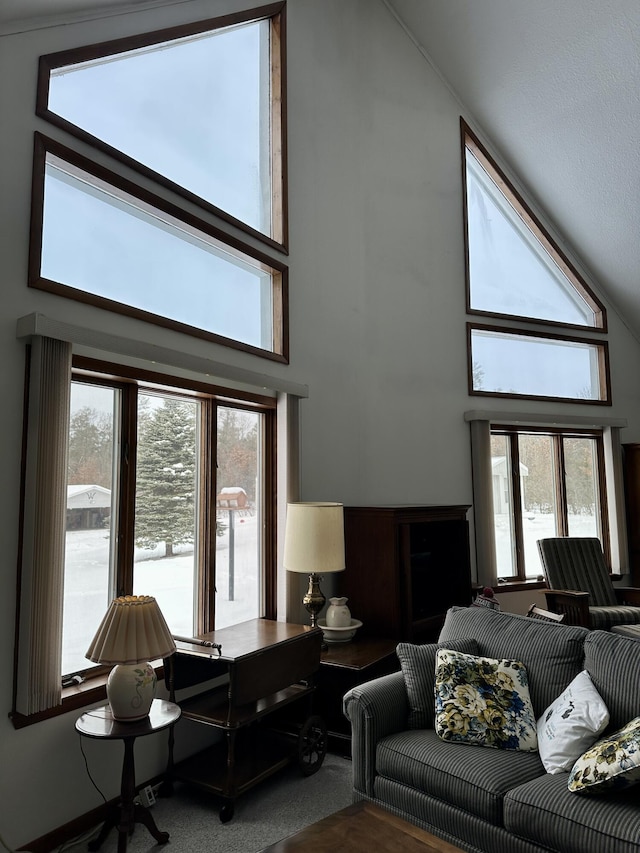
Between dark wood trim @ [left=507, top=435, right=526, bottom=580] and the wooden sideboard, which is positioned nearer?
the wooden sideboard

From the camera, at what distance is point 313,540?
356cm

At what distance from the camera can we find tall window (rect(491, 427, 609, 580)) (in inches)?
232

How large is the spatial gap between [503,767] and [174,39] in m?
4.11

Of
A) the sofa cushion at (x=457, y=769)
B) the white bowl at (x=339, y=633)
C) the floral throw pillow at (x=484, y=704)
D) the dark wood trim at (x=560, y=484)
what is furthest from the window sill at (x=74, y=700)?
the dark wood trim at (x=560, y=484)

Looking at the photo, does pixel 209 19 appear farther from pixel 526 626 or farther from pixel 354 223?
pixel 526 626

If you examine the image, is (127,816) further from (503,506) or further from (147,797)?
(503,506)

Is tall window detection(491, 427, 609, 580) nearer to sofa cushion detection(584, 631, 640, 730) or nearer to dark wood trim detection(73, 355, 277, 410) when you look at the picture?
dark wood trim detection(73, 355, 277, 410)

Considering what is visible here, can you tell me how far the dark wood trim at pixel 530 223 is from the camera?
19.6ft

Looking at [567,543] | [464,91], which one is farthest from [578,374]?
[464,91]

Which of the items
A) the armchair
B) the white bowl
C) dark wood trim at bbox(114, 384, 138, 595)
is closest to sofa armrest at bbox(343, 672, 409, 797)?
the white bowl

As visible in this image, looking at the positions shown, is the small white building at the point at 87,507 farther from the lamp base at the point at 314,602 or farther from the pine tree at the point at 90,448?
the lamp base at the point at 314,602

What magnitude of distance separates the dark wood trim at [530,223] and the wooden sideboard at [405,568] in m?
2.35

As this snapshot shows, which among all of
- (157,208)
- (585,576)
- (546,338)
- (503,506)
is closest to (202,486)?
(157,208)

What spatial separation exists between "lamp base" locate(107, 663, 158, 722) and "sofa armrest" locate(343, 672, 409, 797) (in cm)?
89
